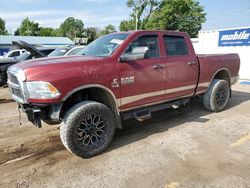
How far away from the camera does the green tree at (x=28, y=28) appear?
74.7 m

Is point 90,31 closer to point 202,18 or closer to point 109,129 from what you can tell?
point 202,18

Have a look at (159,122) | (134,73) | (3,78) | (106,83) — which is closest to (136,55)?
(134,73)

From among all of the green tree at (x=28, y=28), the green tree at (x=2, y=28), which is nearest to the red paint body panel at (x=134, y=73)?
the green tree at (x=28, y=28)

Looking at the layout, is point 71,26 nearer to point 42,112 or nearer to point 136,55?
point 136,55

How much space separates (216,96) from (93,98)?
347 cm

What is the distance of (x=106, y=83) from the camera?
3.80m

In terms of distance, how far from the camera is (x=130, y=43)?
167 inches

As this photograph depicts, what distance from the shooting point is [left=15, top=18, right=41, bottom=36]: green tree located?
7471 centimetres

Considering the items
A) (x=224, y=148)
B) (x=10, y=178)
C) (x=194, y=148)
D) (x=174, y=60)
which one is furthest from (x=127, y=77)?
(x=10, y=178)

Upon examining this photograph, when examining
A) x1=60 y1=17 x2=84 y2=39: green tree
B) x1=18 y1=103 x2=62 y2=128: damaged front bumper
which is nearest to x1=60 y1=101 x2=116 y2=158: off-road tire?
x1=18 y1=103 x2=62 y2=128: damaged front bumper

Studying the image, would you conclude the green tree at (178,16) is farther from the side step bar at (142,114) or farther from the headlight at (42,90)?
the headlight at (42,90)

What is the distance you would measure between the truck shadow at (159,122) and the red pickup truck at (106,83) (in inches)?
17.1

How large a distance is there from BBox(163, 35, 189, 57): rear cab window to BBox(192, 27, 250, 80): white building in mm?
8248

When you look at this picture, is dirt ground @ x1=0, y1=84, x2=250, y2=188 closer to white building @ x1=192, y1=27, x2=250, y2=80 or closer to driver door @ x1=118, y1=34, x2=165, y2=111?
driver door @ x1=118, y1=34, x2=165, y2=111
